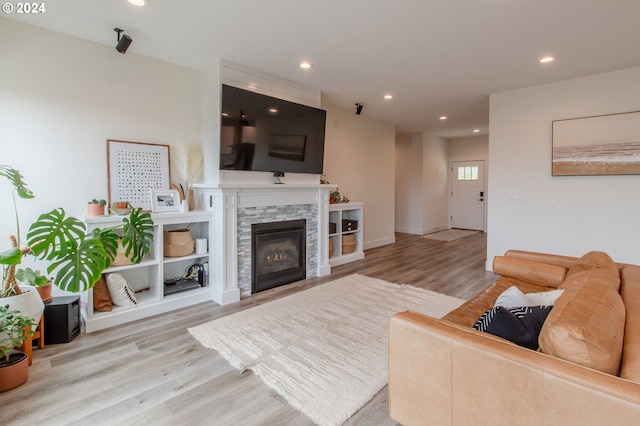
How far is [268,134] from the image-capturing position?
377cm

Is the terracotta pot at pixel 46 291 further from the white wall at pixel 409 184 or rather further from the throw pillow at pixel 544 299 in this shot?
the white wall at pixel 409 184

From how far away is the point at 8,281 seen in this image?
89.3 inches

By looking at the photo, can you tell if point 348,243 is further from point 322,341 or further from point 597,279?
point 597,279

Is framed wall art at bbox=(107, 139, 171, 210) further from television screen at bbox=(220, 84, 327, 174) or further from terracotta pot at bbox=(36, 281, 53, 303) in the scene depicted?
terracotta pot at bbox=(36, 281, 53, 303)

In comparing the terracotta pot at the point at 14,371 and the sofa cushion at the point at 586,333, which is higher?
the sofa cushion at the point at 586,333

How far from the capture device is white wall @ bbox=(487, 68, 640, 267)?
376cm

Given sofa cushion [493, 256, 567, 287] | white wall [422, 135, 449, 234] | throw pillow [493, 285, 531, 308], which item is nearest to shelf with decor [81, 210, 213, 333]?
throw pillow [493, 285, 531, 308]

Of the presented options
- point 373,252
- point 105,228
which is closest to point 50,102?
point 105,228

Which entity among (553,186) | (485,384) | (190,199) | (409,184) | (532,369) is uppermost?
(409,184)

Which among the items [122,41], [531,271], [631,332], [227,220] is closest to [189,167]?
[227,220]

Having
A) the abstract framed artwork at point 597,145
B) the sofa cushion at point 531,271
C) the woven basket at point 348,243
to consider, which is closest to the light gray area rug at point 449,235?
the woven basket at point 348,243

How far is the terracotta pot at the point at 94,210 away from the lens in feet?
9.50

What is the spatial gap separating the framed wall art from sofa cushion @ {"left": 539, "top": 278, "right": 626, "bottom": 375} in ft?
11.8

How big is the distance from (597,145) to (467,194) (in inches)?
201
